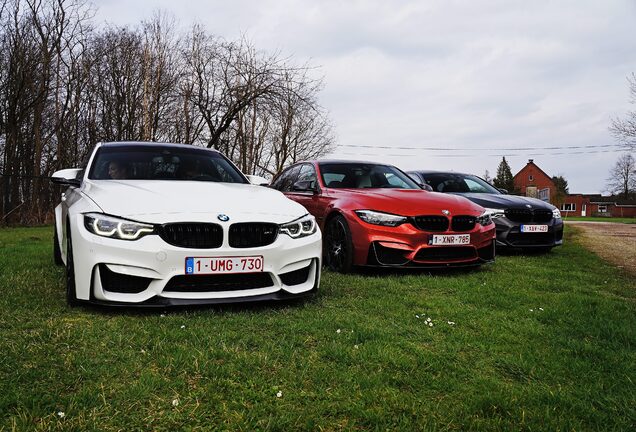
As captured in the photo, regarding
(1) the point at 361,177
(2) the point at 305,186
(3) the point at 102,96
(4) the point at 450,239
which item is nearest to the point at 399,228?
(4) the point at 450,239

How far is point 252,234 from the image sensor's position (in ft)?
12.4

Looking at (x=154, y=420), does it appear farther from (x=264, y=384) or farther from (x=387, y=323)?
(x=387, y=323)

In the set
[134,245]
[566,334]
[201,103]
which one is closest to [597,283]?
[566,334]

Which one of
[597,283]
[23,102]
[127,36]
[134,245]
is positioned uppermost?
[127,36]

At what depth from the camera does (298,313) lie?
3828mm

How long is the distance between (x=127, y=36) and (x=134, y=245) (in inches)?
739

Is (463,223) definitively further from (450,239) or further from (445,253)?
(445,253)

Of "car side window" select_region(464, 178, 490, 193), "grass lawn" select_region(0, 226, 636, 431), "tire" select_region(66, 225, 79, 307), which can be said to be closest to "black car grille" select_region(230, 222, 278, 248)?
"grass lawn" select_region(0, 226, 636, 431)

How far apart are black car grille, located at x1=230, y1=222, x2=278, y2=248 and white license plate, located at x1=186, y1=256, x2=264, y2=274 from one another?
0.12 metres

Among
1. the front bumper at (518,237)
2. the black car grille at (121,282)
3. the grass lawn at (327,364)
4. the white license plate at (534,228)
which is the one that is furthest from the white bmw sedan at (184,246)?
the white license plate at (534,228)

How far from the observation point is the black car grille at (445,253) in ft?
17.9

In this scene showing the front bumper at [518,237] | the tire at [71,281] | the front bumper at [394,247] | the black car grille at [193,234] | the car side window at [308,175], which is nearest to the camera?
the black car grille at [193,234]

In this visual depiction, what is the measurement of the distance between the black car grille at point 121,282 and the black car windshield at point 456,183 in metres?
6.88

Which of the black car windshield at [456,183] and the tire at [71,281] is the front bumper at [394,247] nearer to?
the tire at [71,281]
